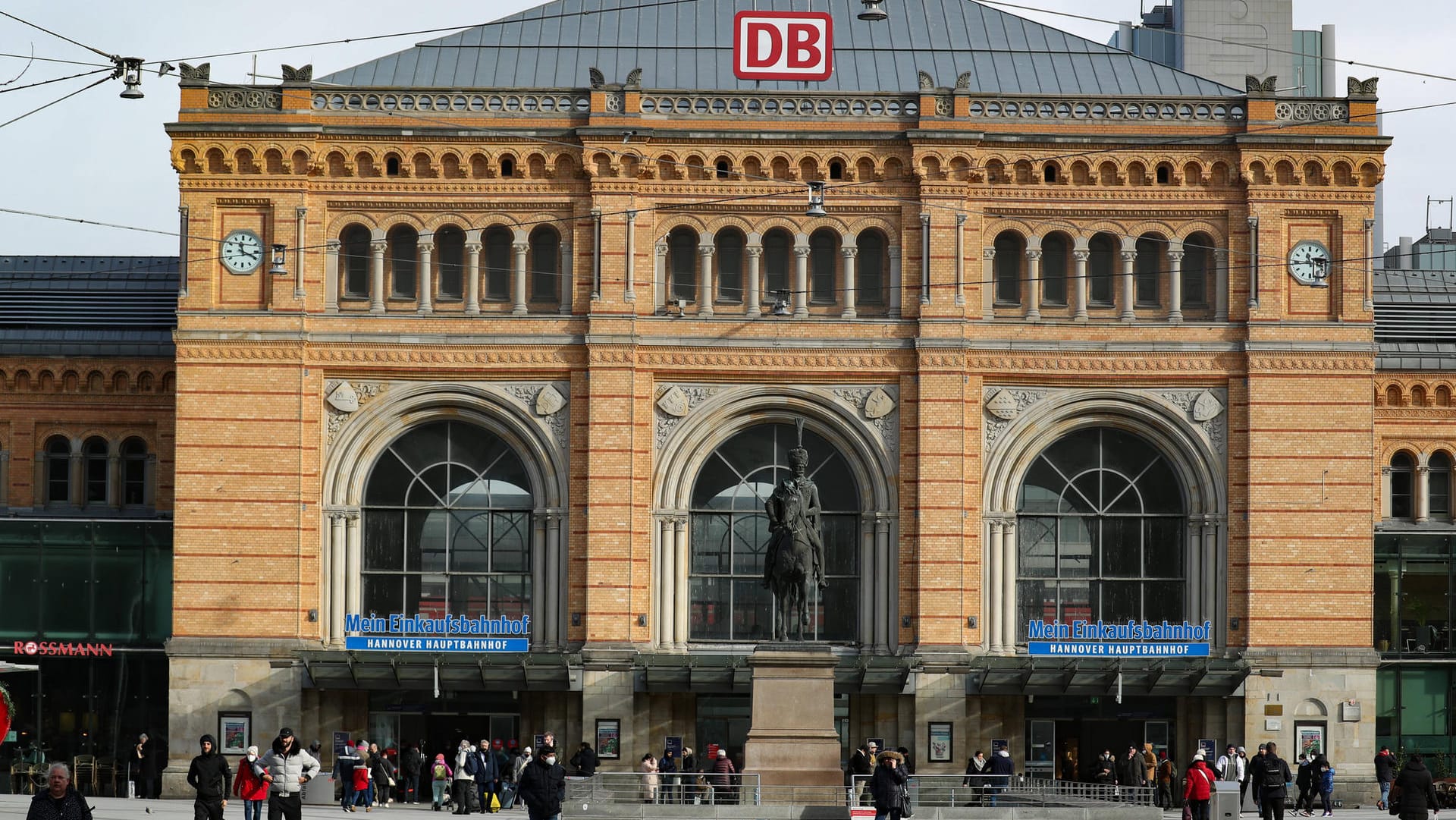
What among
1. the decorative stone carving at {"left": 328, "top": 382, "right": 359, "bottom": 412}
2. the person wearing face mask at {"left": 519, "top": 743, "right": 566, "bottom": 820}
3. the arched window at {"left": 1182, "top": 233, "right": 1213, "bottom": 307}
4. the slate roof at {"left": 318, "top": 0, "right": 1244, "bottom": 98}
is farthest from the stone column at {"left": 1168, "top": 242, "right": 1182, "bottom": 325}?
the person wearing face mask at {"left": 519, "top": 743, "right": 566, "bottom": 820}

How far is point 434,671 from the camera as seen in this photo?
48062 millimetres

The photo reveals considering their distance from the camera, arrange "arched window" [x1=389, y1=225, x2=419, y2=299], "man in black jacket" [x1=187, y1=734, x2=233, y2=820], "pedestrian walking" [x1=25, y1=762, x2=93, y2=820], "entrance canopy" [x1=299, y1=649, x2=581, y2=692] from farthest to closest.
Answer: "arched window" [x1=389, y1=225, x2=419, y2=299], "entrance canopy" [x1=299, y1=649, x2=581, y2=692], "man in black jacket" [x1=187, y1=734, x2=233, y2=820], "pedestrian walking" [x1=25, y1=762, x2=93, y2=820]

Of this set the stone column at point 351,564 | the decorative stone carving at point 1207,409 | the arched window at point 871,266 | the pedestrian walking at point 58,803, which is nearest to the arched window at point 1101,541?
the decorative stone carving at point 1207,409

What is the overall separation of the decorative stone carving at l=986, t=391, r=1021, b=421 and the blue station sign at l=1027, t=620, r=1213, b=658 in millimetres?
4509

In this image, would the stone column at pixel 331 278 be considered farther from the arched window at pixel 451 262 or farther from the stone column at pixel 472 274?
the stone column at pixel 472 274

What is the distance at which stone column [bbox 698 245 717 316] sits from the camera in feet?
163

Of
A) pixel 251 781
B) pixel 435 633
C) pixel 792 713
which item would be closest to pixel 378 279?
pixel 435 633

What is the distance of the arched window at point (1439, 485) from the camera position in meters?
55.1

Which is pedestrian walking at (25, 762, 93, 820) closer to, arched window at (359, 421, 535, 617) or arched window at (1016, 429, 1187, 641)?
arched window at (359, 421, 535, 617)

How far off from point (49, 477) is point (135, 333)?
13.2 ft

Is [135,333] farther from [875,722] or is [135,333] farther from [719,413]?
[875,722]

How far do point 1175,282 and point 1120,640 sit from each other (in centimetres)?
788

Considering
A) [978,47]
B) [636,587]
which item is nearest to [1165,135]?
[978,47]

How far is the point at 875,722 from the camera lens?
49188 mm
